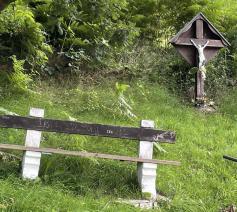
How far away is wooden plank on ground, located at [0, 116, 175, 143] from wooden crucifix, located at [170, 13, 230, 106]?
445 cm

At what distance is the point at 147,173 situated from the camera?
604cm

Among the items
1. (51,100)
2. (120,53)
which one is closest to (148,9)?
(120,53)

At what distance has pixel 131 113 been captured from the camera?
28.3 ft

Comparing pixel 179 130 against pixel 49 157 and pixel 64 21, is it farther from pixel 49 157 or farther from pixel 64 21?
pixel 64 21

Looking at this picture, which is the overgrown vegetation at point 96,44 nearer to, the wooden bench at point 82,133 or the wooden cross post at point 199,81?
the wooden cross post at point 199,81

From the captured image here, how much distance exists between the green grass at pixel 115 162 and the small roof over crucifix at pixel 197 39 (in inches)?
38.4

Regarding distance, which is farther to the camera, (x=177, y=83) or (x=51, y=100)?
(x=177, y=83)

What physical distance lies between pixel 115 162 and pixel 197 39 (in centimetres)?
479

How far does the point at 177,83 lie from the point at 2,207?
6.84 metres

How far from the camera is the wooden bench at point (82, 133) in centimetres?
589

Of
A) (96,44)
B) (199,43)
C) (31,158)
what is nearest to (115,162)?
(31,158)

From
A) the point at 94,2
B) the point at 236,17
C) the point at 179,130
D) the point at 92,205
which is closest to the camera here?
the point at 92,205

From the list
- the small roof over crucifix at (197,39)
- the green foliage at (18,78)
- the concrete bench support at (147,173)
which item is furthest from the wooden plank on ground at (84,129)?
the small roof over crucifix at (197,39)

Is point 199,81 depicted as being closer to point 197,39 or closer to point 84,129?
point 197,39
